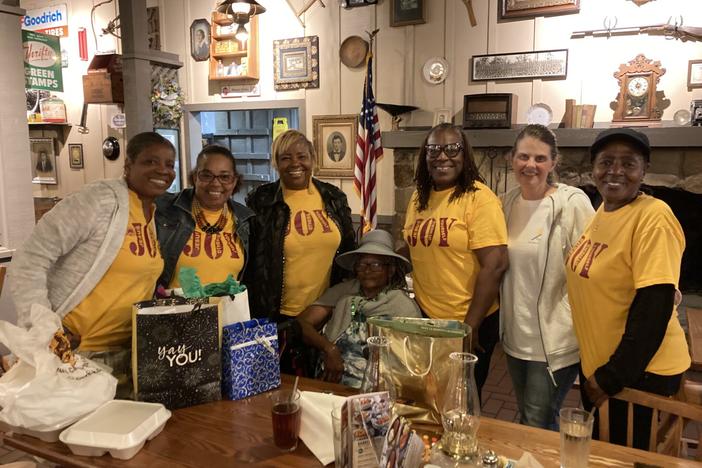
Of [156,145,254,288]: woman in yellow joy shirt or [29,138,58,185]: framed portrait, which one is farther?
[29,138,58,185]: framed portrait

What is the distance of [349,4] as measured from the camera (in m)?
4.82

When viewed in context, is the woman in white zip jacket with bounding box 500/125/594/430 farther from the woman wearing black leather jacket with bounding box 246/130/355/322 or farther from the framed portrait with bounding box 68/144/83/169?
the framed portrait with bounding box 68/144/83/169

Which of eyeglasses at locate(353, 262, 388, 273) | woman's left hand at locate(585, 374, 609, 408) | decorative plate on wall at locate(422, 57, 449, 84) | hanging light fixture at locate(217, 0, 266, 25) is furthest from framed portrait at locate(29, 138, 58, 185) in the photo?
woman's left hand at locate(585, 374, 609, 408)

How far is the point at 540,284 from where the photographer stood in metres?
2.07

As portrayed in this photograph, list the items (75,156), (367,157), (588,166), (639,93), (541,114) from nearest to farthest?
(639,93)
(588,166)
(541,114)
(367,157)
(75,156)

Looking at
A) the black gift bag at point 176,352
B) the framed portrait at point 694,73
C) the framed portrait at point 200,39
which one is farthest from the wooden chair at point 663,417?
the framed portrait at point 200,39

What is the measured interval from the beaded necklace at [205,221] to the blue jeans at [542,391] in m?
1.28

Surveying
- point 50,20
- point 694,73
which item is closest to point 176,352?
point 694,73

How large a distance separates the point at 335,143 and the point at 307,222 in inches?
112

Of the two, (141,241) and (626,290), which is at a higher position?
(141,241)

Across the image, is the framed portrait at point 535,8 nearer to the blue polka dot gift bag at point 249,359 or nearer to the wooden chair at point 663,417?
the wooden chair at point 663,417

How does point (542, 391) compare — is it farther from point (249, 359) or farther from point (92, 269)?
point (92, 269)

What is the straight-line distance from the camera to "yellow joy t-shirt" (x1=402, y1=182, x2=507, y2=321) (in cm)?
210

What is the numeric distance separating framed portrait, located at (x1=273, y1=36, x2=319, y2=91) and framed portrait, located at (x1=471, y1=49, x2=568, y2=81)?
1.49m
